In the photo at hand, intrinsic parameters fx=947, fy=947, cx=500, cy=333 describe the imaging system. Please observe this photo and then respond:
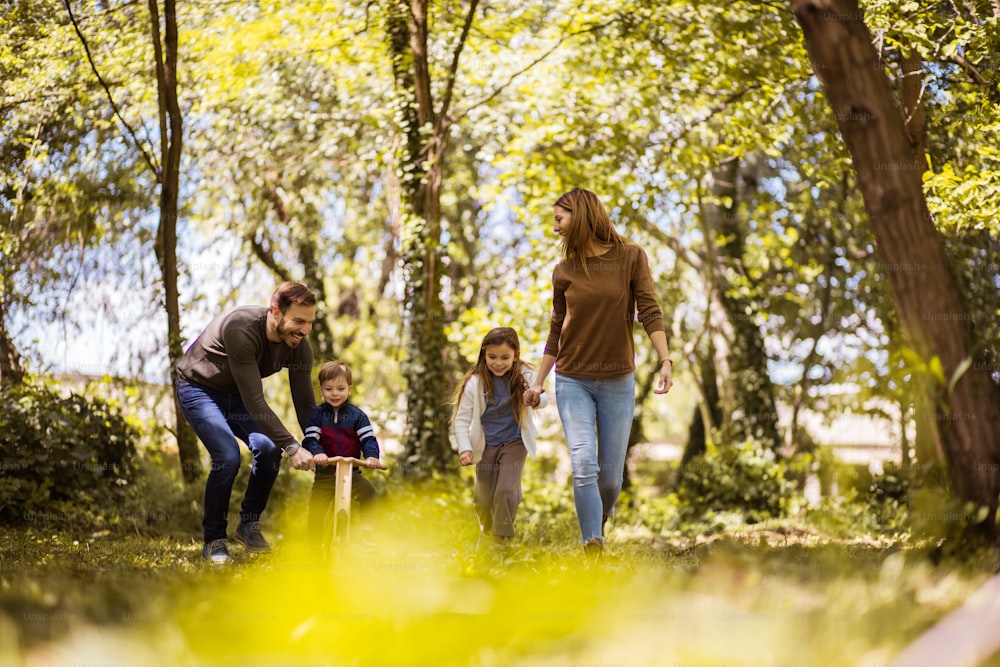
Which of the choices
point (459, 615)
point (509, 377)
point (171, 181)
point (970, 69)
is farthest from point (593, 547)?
point (171, 181)

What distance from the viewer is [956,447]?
3.33 meters

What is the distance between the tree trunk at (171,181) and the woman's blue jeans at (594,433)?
435cm

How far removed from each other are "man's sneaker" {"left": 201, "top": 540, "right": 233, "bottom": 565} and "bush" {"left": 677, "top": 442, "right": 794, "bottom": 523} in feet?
21.5

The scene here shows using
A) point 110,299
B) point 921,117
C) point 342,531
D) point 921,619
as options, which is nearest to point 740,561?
point 921,619

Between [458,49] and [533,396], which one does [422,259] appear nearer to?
[458,49]

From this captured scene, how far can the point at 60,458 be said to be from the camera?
781 centimetres

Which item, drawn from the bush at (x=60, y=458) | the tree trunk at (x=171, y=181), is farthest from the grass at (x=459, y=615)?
the tree trunk at (x=171, y=181)

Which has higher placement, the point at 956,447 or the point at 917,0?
the point at 917,0

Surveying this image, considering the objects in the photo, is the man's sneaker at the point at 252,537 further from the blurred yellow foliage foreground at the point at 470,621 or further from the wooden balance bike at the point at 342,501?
the blurred yellow foliage foreground at the point at 470,621

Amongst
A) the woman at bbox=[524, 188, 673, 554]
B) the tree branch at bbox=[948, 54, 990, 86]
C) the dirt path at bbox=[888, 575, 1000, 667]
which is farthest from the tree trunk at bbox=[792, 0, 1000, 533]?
the tree branch at bbox=[948, 54, 990, 86]

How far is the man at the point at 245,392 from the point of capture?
5.26 meters

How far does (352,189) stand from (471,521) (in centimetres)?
909

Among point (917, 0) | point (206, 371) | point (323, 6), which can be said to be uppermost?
point (323, 6)

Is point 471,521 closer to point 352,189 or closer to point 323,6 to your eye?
point 323,6
